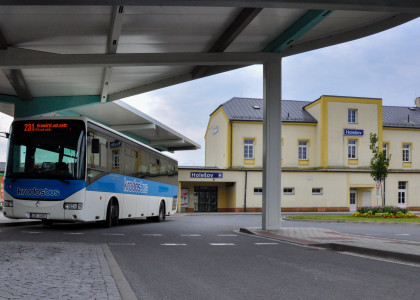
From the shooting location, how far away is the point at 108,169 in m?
16.9

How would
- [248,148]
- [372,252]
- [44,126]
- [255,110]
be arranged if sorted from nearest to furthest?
[372,252]
[44,126]
[248,148]
[255,110]

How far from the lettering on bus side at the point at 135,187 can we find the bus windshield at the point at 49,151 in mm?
3849

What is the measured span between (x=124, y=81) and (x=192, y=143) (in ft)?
75.4

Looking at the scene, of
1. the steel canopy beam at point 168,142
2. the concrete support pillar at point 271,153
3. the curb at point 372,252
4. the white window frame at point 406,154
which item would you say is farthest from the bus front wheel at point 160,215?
the white window frame at point 406,154

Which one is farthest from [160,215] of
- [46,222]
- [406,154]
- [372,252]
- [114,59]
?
[406,154]

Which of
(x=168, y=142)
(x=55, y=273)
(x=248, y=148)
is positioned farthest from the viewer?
(x=248, y=148)

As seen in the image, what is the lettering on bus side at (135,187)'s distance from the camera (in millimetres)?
18844

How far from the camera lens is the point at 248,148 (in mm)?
47250

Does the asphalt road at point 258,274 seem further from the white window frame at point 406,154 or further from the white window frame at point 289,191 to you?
the white window frame at point 406,154

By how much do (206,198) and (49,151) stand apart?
3164 cm

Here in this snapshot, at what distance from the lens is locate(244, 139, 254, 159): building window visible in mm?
47031

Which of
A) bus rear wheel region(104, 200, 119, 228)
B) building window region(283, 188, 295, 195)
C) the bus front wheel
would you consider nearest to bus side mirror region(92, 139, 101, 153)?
bus rear wheel region(104, 200, 119, 228)

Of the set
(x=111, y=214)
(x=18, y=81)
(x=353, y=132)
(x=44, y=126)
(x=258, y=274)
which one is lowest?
(x=258, y=274)

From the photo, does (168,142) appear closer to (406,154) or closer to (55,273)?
(406,154)
